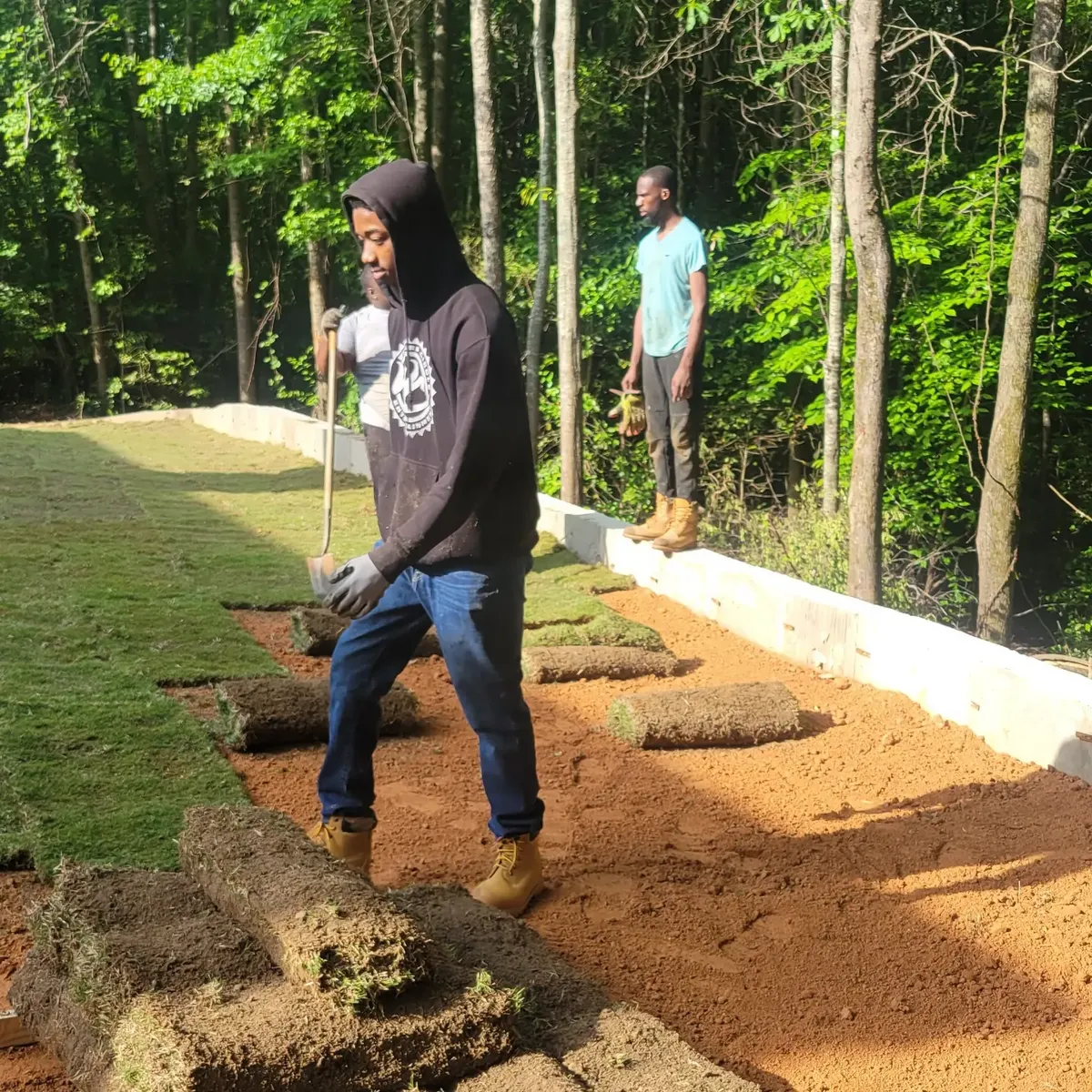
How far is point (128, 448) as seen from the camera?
1752 cm

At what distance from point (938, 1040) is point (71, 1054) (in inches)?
87.4

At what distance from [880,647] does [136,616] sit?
4346 millimetres

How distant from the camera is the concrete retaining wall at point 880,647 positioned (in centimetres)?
542

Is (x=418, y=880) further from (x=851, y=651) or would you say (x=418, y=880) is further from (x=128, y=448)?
(x=128, y=448)

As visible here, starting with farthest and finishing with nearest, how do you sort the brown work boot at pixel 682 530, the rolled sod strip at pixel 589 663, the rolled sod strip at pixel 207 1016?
the brown work boot at pixel 682 530, the rolled sod strip at pixel 589 663, the rolled sod strip at pixel 207 1016

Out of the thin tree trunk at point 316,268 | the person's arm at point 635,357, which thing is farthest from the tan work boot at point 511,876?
the thin tree trunk at point 316,268

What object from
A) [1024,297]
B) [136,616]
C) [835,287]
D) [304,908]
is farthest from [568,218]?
[304,908]

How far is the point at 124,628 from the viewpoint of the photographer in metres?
7.24

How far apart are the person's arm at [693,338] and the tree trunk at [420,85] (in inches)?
371

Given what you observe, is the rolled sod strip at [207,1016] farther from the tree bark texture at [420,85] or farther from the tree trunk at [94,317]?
the tree trunk at [94,317]

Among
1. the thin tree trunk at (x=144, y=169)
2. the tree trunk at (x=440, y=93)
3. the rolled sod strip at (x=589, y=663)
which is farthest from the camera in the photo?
the thin tree trunk at (x=144, y=169)

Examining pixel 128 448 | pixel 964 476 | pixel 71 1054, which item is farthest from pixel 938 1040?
pixel 128 448

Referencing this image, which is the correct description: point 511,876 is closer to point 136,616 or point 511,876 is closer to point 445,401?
point 445,401

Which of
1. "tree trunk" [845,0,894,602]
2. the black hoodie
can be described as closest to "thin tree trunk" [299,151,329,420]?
"tree trunk" [845,0,894,602]
